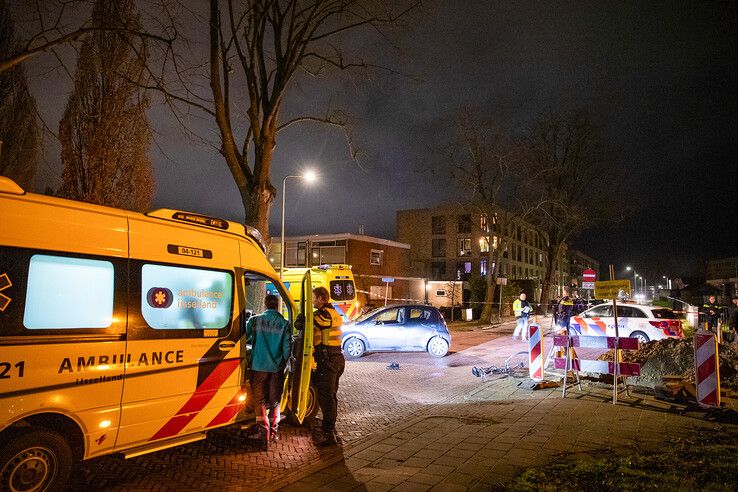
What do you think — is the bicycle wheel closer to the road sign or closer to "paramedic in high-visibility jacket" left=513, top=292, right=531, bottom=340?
the road sign

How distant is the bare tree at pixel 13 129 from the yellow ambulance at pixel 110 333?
8.87m

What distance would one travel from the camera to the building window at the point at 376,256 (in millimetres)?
44941

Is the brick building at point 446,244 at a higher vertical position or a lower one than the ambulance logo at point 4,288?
higher

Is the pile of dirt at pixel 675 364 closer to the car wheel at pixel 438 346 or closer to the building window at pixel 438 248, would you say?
the car wheel at pixel 438 346

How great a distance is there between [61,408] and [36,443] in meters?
0.32

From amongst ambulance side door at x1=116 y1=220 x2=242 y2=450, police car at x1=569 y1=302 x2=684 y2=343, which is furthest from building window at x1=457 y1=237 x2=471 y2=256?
ambulance side door at x1=116 y1=220 x2=242 y2=450

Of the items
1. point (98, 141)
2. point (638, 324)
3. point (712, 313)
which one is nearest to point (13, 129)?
point (98, 141)

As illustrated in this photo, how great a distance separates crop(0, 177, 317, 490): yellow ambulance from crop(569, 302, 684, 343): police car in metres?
13.0

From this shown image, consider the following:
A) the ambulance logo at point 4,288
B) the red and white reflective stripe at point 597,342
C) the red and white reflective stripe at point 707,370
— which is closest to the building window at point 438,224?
the red and white reflective stripe at point 597,342

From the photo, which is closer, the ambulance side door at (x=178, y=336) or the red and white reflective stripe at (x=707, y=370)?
the ambulance side door at (x=178, y=336)

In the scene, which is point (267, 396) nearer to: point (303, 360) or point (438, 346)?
point (303, 360)

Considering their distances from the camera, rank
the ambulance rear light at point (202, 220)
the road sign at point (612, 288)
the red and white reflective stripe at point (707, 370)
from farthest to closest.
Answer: the road sign at point (612, 288) → the red and white reflective stripe at point (707, 370) → the ambulance rear light at point (202, 220)

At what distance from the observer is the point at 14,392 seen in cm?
398

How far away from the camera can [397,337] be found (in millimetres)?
14570
